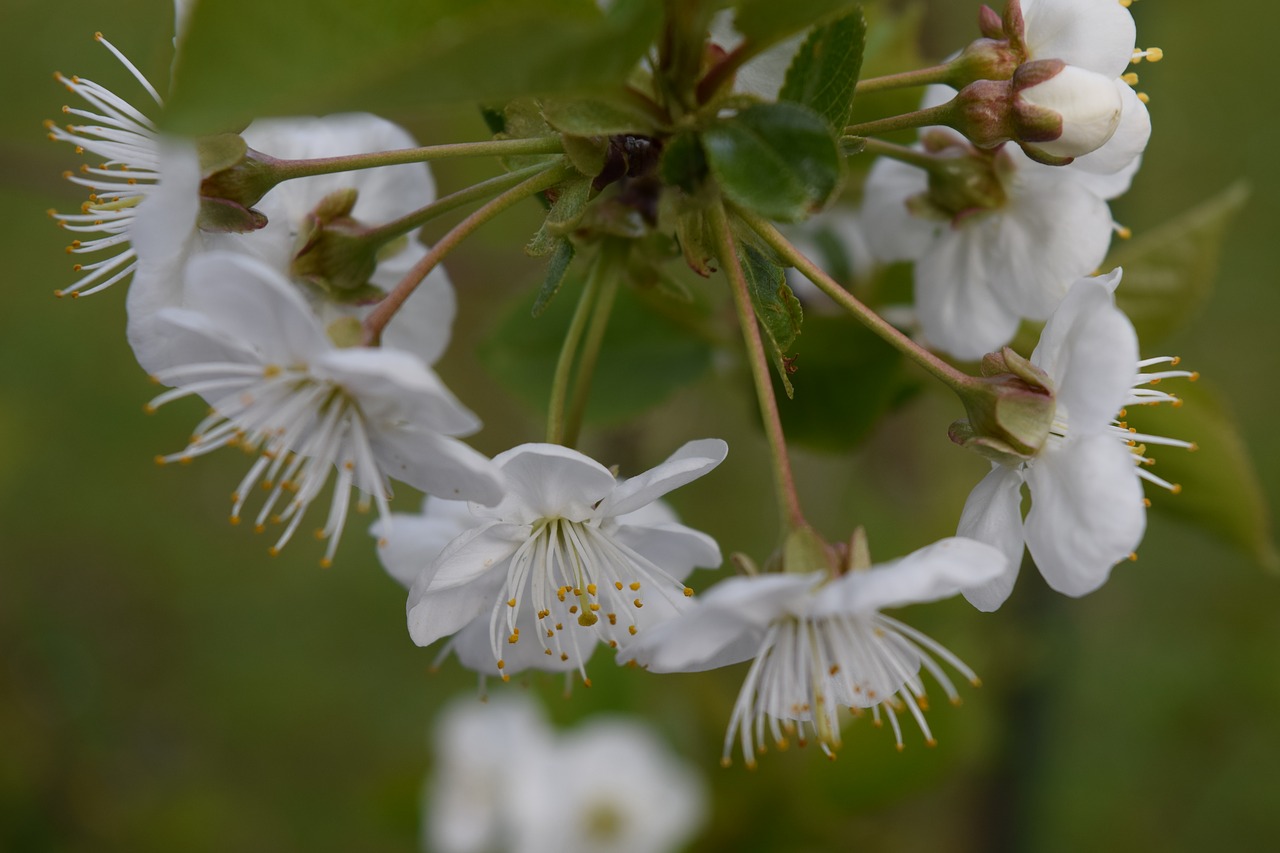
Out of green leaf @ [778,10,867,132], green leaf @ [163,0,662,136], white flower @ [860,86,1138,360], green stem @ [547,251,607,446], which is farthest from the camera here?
white flower @ [860,86,1138,360]

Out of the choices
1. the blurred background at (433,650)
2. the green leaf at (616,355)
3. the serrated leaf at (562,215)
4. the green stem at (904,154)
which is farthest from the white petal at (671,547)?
the blurred background at (433,650)

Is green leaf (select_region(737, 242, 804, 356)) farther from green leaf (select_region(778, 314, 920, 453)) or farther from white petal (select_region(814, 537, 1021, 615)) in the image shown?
green leaf (select_region(778, 314, 920, 453))

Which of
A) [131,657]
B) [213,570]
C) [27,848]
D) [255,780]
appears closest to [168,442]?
[213,570]

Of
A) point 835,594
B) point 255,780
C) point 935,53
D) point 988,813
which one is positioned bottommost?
point 255,780

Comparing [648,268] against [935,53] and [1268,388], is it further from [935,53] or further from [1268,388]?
[1268,388]

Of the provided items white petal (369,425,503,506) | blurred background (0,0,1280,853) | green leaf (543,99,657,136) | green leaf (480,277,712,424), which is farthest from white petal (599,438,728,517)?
blurred background (0,0,1280,853)
